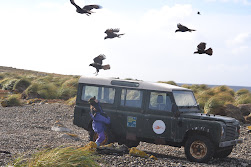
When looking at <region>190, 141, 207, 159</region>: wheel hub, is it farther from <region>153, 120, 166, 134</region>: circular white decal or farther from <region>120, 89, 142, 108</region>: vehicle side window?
<region>120, 89, 142, 108</region>: vehicle side window

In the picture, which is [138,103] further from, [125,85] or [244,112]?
[244,112]

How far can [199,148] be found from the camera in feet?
28.9

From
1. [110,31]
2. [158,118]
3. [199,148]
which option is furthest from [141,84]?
[110,31]

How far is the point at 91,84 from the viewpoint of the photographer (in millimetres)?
10273

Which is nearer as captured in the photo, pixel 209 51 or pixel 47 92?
pixel 209 51

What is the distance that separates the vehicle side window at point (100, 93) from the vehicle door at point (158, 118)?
1.12 metres

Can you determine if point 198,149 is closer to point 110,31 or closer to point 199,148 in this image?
point 199,148

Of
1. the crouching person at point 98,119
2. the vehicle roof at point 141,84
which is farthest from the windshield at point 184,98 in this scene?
the crouching person at point 98,119

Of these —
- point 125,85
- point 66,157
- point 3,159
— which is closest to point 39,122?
point 125,85

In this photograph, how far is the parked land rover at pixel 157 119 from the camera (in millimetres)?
8703

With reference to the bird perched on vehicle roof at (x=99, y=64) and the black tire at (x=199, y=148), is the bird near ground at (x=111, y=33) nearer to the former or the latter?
the bird perched on vehicle roof at (x=99, y=64)

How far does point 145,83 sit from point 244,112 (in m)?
10.5

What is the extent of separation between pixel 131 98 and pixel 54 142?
2868 mm

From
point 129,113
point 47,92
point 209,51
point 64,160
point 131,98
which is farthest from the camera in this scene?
point 47,92
